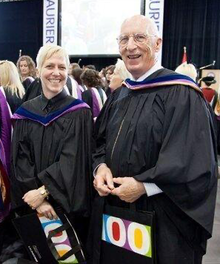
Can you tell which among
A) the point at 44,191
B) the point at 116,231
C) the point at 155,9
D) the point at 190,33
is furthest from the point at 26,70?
the point at 190,33

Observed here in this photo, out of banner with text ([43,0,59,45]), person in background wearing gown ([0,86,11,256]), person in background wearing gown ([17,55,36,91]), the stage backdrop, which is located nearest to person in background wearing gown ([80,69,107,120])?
person in background wearing gown ([17,55,36,91])

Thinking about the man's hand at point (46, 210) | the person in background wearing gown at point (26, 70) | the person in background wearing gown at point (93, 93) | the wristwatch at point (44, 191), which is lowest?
the man's hand at point (46, 210)

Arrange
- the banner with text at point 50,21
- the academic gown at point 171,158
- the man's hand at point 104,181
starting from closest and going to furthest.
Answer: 1. the academic gown at point 171,158
2. the man's hand at point 104,181
3. the banner with text at point 50,21

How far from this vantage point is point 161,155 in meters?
1.43

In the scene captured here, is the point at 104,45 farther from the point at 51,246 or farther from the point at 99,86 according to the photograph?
the point at 51,246

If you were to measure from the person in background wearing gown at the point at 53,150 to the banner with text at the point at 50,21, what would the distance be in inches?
311

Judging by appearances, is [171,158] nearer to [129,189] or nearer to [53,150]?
[129,189]

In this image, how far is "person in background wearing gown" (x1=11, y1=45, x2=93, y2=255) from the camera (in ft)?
6.15

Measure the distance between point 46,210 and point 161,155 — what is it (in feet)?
2.59

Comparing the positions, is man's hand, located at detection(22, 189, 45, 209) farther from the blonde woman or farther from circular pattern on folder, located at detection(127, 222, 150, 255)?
the blonde woman

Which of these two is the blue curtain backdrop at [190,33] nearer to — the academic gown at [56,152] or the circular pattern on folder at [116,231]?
the academic gown at [56,152]

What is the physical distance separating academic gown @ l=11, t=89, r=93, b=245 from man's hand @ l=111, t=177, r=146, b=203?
0.44m

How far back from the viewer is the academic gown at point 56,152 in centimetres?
187

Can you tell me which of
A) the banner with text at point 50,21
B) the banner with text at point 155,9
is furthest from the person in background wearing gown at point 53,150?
the banner with text at point 50,21
